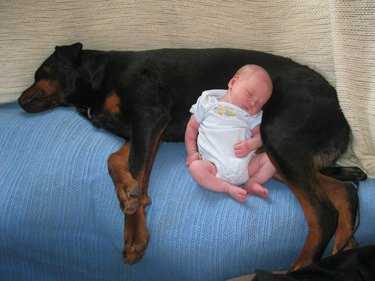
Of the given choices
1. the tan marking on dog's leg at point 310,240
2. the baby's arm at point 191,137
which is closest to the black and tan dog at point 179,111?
the tan marking on dog's leg at point 310,240

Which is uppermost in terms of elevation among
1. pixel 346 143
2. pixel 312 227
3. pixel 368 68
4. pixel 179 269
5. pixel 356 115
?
pixel 368 68

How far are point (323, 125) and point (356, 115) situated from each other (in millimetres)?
140

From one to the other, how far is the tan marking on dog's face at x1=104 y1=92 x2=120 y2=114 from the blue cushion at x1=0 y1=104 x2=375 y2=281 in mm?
124

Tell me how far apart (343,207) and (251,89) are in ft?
1.98

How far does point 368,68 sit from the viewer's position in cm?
165

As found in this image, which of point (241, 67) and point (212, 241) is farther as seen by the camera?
point (241, 67)

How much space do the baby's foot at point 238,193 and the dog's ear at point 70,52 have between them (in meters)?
1.13

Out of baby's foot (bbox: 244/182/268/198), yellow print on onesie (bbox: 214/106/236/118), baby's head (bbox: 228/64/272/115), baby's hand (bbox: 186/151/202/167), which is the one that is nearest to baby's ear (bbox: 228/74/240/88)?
baby's head (bbox: 228/64/272/115)

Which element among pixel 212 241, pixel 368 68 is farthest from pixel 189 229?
pixel 368 68

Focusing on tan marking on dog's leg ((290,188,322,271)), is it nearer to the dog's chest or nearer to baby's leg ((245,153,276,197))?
baby's leg ((245,153,276,197))

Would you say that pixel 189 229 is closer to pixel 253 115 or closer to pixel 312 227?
pixel 312 227

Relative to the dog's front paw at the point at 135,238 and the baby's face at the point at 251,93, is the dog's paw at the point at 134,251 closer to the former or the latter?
the dog's front paw at the point at 135,238

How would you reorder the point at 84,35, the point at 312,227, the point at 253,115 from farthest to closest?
the point at 84,35 < the point at 253,115 < the point at 312,227

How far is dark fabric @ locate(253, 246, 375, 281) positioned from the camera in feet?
4.45
